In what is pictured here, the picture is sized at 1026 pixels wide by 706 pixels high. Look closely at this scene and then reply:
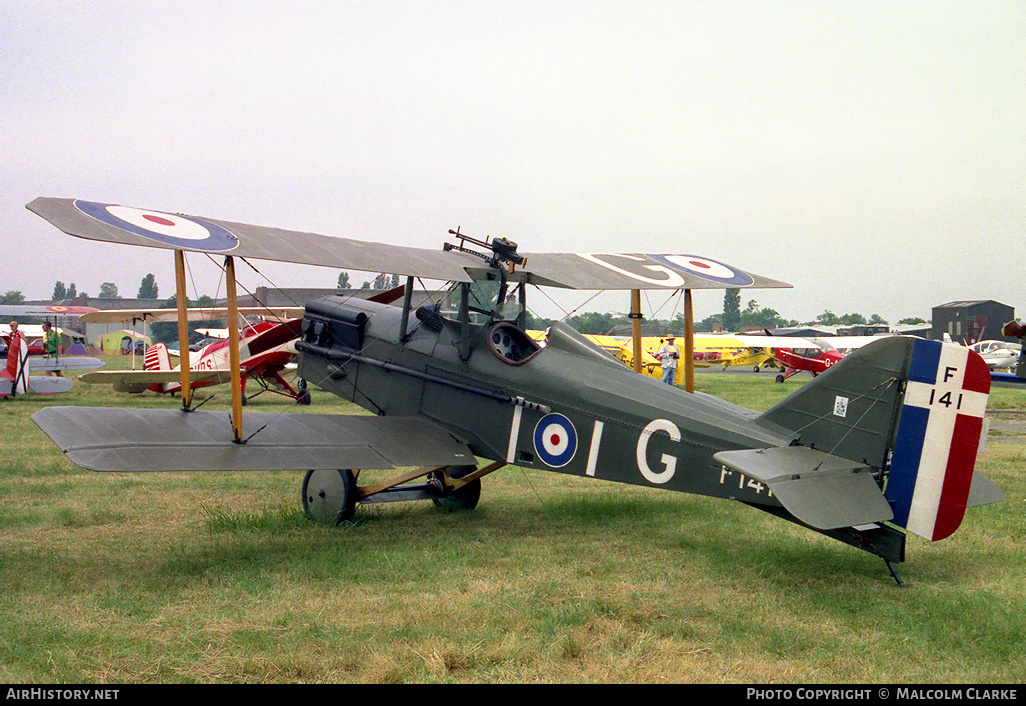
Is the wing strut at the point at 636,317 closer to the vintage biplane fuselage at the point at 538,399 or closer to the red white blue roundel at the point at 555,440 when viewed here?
the vintage biplane fuselage at the point at 538,399

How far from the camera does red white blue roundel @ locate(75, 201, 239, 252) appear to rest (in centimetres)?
555

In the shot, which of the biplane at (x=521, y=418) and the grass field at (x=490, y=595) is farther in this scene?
the biplane at (x=521, y=418)

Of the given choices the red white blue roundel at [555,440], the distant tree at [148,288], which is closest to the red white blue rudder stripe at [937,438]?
the red white blue roundel at [555,440]

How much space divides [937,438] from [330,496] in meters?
4.49

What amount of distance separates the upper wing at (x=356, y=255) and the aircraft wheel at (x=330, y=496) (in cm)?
175

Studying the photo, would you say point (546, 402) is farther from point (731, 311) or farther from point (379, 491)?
point (731, 311)

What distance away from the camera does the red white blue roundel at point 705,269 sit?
8609mm

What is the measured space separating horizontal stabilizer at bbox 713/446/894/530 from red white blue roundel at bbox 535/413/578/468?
4.99 feet

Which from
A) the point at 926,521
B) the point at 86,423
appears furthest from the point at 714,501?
the point at 86,423

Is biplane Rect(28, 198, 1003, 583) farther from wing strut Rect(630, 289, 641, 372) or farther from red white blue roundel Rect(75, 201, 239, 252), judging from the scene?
wing strut Rect(630, 289, 641, 372)

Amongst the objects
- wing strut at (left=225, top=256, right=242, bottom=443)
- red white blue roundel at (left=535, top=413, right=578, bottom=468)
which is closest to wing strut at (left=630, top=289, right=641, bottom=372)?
red white blue roundel at (left=535, top=413, right=578, bottom=468)

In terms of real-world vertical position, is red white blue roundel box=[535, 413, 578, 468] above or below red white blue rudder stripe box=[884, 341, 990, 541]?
below
